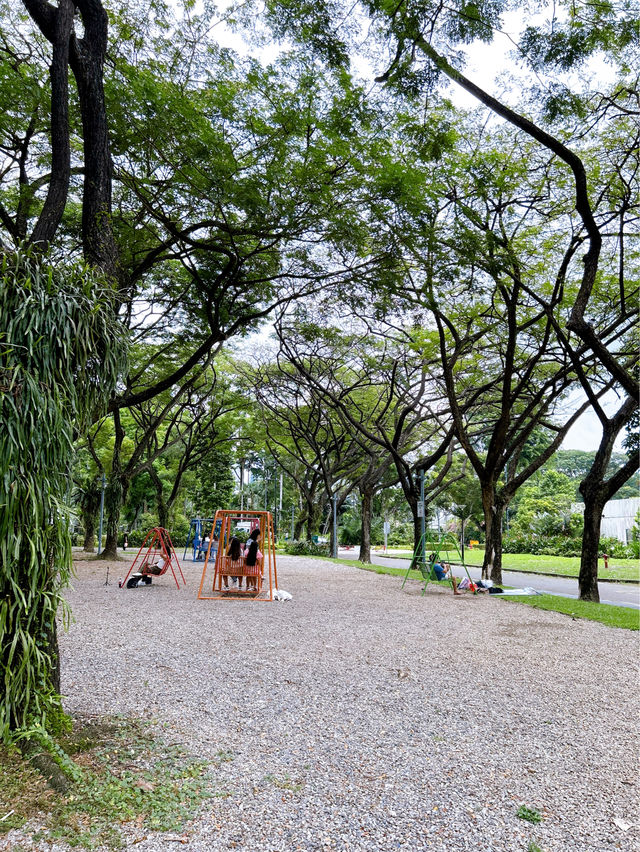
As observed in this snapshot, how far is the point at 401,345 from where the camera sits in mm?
14953

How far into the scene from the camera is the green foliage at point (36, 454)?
99.5 inches

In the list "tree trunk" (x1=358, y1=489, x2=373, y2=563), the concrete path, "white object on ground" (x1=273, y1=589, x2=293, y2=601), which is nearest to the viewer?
"white object on ground" (x1=273, y1=589, x2=293, y2=601)

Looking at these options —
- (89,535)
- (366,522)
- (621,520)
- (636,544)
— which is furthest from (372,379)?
(621,520)

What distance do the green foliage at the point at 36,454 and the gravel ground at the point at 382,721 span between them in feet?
2.51

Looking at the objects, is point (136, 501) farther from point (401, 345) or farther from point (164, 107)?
point (164, 107)

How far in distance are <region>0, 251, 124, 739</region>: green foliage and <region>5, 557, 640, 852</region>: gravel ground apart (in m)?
0.76

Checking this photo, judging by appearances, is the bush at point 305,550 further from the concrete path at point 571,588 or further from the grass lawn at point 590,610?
the grass lawn at point 590,610

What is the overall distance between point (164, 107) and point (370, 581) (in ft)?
32.8

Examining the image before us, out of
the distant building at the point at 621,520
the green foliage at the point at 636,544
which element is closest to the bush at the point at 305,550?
the green foliage at the point at 636,544

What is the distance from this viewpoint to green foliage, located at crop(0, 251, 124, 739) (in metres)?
2.53

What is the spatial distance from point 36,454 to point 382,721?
8.90ft

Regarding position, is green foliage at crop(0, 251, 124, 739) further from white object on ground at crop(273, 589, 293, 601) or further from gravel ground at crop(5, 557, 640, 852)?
white object on ground at crop(273, 589, 293, 601)

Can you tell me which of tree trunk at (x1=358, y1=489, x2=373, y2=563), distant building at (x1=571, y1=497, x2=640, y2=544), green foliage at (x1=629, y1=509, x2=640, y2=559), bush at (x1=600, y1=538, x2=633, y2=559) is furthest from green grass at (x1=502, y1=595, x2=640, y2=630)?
distant building at (x1=571, y1=497, x2=640, y2=544)

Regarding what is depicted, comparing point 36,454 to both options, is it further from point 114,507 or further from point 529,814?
point 114,507
